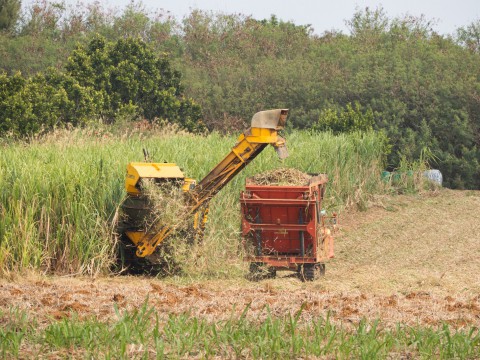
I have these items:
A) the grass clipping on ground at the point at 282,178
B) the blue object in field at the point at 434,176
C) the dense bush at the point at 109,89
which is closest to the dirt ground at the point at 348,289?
the grass clipping on ground at the point at 282,178

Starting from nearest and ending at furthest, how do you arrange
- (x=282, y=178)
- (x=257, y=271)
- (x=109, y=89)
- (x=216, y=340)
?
(x=216, y=340)
(x=257, y=271)
(x=282, y=178)
(x=109, y=89)

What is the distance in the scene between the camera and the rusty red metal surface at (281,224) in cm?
1264

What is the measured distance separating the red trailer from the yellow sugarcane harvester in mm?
649

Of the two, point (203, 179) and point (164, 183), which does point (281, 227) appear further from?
point (164, 183)

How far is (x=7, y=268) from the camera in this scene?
1134 cm

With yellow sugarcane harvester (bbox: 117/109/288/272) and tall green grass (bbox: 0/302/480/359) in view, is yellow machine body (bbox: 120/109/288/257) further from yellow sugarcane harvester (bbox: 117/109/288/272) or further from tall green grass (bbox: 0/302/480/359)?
tall green grass (bbox: 0/302/480/359)

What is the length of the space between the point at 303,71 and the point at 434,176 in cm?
788

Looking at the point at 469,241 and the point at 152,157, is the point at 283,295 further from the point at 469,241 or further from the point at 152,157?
the point at 469,241

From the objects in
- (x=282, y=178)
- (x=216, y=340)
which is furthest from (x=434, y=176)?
(x=216, y=340)

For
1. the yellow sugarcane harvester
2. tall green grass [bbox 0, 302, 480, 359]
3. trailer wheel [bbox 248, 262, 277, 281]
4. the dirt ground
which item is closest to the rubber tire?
the yellow sugarcane harvester

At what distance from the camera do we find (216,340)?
707 cm

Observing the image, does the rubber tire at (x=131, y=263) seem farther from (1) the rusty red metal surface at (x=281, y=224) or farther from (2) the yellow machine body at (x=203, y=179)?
(1) the rusty red metal surface at (x=281, y=224)

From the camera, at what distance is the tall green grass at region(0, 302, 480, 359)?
6828 mm

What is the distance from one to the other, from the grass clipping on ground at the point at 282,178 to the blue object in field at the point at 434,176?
12237 millimetres
